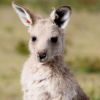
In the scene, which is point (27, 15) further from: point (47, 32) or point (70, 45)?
point (70, 45)

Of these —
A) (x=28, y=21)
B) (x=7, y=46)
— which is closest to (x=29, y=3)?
(x=7, y=46)

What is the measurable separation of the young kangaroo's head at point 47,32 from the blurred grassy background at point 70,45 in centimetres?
79

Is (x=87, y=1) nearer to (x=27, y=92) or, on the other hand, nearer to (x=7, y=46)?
(x=7, y=46)

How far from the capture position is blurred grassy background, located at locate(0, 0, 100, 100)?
773 cm

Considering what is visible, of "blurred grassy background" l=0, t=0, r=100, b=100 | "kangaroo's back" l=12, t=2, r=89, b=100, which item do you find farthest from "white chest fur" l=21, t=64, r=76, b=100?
"blurred grassy background" l=0, t=0, r=100, b=100

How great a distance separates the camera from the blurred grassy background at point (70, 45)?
7734 millimetres

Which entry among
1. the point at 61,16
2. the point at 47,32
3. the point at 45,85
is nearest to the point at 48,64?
the point at 45,85

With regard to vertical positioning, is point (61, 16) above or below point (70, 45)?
above

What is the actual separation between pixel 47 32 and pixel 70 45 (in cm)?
750

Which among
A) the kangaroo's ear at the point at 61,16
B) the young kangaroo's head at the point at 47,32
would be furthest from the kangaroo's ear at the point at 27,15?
the kangaroo's ear at the point at 61,16

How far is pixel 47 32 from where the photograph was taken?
4.68 meters

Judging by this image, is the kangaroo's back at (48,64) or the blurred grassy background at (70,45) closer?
the kangaroo's back at (48,64)

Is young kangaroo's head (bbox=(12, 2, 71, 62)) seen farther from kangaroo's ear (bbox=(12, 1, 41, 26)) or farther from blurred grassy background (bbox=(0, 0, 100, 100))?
blurred grassy background (bbox=(0, 0, 100, 100))

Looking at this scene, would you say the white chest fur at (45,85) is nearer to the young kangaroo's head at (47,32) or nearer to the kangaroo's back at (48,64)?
the kangaroo's back at (48,64)
